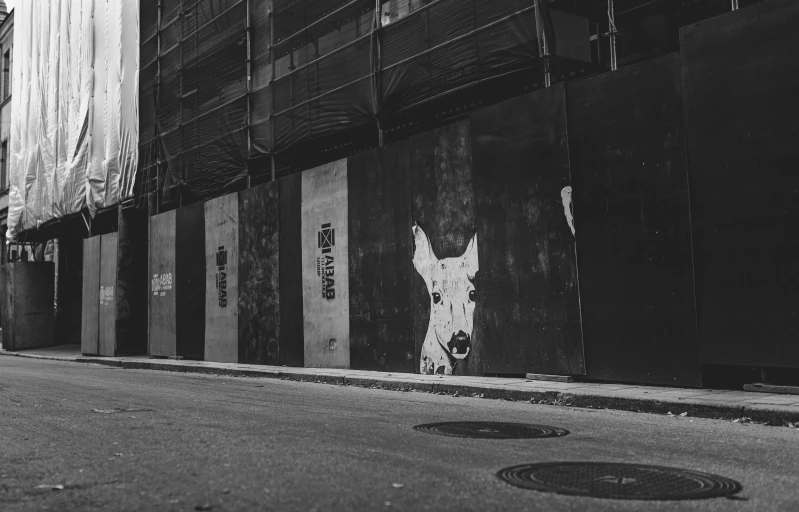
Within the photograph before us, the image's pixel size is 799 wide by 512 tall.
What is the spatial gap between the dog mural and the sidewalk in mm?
463

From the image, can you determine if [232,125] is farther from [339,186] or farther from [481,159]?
[481,159]

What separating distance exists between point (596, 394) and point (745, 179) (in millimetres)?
2818

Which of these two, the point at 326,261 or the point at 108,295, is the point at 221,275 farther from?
the point at 108,295

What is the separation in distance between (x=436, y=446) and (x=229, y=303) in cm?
1293

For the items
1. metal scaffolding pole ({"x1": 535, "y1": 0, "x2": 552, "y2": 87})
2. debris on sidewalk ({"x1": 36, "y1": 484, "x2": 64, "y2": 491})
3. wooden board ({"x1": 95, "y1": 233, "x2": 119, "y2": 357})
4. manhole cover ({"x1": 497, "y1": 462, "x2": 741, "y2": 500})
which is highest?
metal scaffolding pole ({"x1": 535, "y1": 0, "x2": 552, "y2": 87})

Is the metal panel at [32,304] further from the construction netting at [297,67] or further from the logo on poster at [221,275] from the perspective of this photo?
the logo on poster at [221,275]

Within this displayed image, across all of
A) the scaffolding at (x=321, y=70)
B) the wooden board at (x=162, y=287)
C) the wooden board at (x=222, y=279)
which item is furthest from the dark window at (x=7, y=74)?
the wooden board at (x=222, y=279)

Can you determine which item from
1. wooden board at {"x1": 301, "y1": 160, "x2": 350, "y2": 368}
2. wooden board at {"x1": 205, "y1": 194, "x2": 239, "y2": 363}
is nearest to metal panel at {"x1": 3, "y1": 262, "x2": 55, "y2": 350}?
wooden board at {"x1": 205, "y1": 194, "x2": 239, "y2": 363}

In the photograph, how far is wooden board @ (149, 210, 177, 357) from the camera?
19906mm

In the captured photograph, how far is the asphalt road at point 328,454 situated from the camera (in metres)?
3.66

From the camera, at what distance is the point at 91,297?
23.7 metres

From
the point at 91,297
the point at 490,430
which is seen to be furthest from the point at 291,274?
the point at 91,297

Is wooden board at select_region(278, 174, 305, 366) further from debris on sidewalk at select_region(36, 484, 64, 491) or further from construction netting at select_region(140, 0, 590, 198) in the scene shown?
debris on sidewalk at select_region(36, 484, 64, 491)

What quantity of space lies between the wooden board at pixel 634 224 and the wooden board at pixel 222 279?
981 centimetres
